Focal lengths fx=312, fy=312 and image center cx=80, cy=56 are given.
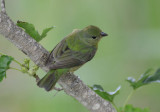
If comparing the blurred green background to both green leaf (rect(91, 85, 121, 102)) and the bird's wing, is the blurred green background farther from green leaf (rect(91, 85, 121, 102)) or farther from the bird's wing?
green leaf (rect(91, 85, 121, 102))

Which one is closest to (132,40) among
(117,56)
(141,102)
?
(117,56)

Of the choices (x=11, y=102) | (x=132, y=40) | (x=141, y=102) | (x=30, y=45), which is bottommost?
(x=141, y=102)

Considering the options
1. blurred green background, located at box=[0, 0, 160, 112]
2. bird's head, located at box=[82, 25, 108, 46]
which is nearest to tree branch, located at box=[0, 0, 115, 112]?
bird's head, located at box=[82, 25, 108, 46]

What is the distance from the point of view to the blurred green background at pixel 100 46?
14.7ft

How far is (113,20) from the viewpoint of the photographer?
5.09 metres

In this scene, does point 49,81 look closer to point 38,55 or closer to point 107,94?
point 38,55

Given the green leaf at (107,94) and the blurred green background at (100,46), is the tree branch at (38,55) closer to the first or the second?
the green leaf at (107,94)

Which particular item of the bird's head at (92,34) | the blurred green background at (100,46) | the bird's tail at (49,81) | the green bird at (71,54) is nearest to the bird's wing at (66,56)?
the green bird at (71,54)

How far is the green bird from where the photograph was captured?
2.70m

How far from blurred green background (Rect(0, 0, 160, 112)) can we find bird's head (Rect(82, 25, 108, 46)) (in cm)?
74

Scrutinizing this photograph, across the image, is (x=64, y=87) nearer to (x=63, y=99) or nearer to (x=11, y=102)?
(x=63, y=99)

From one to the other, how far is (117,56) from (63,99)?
1.02 metres

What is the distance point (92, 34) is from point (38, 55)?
1.42 metres

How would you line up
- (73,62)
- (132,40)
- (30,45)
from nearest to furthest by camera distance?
(30,45), (73,62), (132,40)
